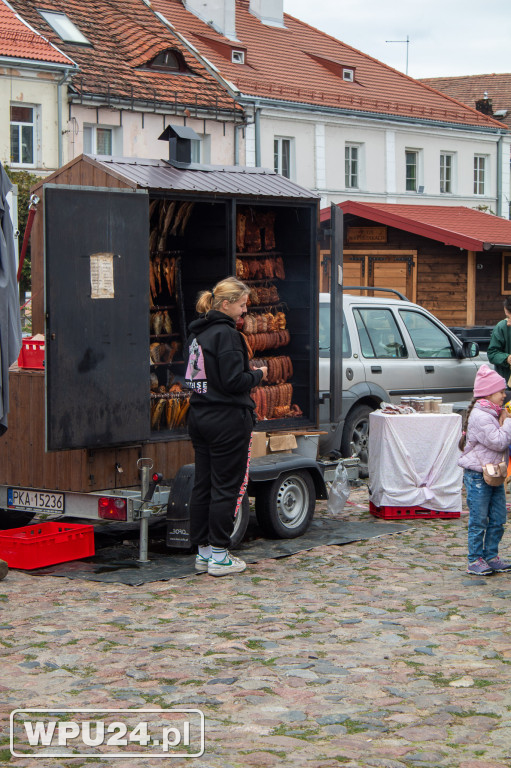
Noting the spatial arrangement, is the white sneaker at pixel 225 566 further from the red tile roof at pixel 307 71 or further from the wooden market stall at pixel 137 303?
the red tile roof at pixel 307 71

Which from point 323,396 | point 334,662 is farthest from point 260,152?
point 334,662

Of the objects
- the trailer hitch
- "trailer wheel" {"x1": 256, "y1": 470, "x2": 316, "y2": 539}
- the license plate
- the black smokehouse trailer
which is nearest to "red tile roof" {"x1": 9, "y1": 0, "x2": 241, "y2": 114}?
the black smokehouse trailer

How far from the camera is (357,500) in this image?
39.4 feet

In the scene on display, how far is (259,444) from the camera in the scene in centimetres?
1009

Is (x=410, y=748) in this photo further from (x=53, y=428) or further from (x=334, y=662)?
(x=53, y=428)

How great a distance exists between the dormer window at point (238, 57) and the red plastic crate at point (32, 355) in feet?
104

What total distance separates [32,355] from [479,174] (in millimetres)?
39297

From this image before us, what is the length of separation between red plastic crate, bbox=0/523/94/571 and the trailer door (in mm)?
810

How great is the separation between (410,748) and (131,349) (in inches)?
166

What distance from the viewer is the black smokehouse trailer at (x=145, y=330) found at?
326 inches

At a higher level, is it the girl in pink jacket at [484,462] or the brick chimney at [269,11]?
the brick chimney at [269,11]

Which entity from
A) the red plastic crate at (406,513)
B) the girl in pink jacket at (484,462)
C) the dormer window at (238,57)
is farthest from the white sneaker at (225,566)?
the dormer window at (238,57)

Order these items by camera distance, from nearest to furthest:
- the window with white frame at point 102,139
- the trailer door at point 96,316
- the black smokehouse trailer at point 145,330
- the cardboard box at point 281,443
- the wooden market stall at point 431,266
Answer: the trailer door at point 96,316 → the black smokehouse trailer at point 145,330 → the cardboard box at point 281,443 → the wooden market stall at point 431,266 → the window with white frame at point 102,139

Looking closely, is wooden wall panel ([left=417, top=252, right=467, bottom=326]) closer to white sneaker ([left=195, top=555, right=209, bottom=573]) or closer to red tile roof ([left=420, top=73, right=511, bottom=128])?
white sneaker ([left=195, top=555, right=209, bottom=573])
